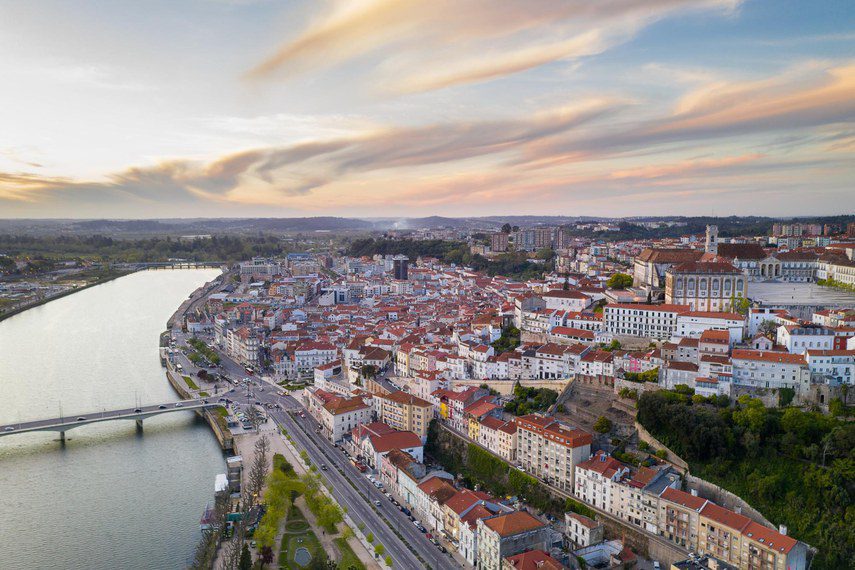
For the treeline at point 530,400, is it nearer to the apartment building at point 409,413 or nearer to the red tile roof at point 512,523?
the apartment building at point 409,413

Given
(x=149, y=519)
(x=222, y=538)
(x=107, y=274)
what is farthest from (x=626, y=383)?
(x=107, y=274)

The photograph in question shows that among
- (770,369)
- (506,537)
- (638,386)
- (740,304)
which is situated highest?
(740,304)

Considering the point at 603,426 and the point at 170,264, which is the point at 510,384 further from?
the point at 170,264

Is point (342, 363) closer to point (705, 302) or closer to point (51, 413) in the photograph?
point (51, 413)

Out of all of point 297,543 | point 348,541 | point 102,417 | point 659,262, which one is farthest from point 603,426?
point 102,417

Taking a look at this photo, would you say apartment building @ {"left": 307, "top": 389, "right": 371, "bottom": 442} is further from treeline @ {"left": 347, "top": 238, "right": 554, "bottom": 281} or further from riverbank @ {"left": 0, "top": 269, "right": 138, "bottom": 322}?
riverbank @ {"left": 0, "top": 269, "right": 138, "bottom": 322}

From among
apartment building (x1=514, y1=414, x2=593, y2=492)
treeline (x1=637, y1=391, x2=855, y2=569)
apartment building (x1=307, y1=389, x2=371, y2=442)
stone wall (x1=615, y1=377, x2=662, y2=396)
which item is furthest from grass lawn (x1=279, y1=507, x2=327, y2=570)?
stone wall (x1=615, y1=377, x2=662, y2=396)
